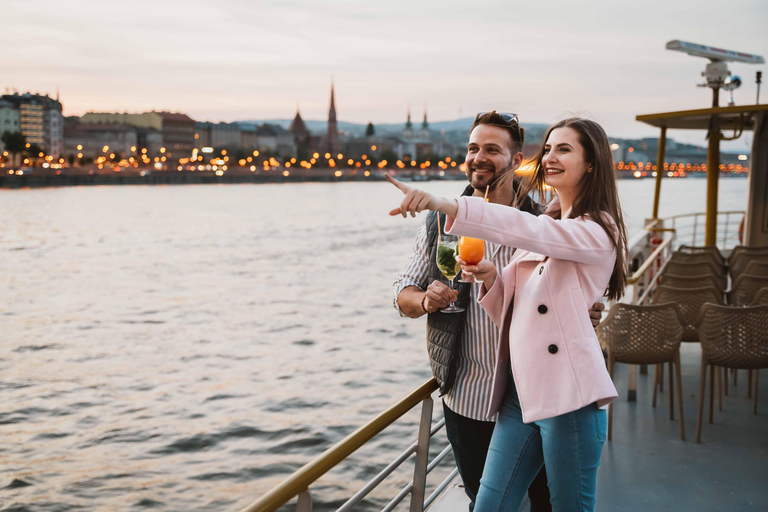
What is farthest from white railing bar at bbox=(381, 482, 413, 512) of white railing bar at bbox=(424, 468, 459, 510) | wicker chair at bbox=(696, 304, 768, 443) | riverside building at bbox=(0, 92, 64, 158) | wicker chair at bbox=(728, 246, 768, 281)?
riverside building at bbox=(0, 92, 64, 158)

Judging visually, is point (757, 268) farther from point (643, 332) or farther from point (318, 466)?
point (318, 466)

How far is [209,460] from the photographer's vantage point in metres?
10.2

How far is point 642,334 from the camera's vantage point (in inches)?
162

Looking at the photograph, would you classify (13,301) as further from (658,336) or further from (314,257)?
(658,336)

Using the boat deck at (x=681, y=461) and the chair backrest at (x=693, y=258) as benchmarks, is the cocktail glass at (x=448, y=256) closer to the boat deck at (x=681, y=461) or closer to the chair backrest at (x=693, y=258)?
the boat deck at (x=681, y=461)

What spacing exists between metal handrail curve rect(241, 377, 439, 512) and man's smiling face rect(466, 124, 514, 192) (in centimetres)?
67

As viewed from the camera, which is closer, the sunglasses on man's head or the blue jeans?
the blue jeans

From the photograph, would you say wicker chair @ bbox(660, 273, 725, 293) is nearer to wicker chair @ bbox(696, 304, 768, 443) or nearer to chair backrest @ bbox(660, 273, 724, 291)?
chair backrest @ bbox(660, 273, 724, 291)

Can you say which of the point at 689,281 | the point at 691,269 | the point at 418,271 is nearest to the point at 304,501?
the point at 418,271

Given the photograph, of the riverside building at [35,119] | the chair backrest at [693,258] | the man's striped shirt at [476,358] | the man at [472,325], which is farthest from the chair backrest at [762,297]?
the riverside building at [35,119]

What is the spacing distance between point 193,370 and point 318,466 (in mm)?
14468

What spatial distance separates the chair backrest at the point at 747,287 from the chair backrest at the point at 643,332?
136 cm

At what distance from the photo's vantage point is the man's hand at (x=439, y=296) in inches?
69.7

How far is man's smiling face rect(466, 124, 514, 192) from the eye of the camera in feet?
6.75
